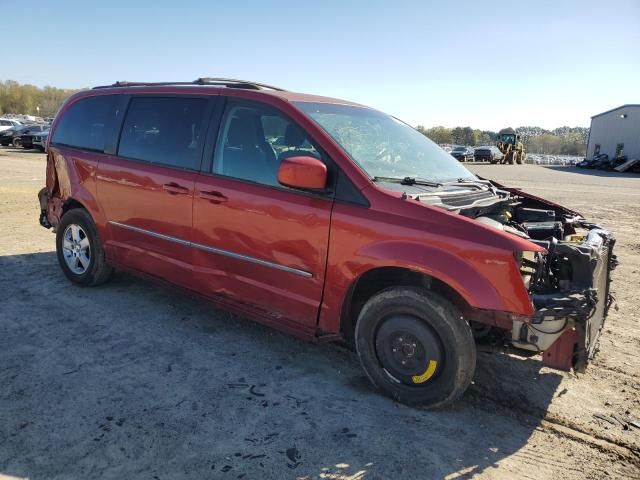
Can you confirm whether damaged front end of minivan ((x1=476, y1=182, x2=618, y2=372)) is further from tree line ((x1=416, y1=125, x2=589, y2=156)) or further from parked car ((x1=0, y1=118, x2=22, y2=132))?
tree line ((x1=416, y1=125, x2=589, y2=156))

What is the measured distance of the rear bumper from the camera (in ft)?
9.35

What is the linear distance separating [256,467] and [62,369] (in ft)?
5.67

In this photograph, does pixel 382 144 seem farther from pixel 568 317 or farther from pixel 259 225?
pixel 568 317

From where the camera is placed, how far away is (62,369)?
3.46 metres

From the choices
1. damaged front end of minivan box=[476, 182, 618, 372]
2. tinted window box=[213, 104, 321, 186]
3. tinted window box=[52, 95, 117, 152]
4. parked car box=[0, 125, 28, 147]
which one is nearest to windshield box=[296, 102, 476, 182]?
tinted window box=[213, 104, 321, 186]

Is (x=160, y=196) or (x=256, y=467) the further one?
(x=160, y=196)

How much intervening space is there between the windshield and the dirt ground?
1.50 meters

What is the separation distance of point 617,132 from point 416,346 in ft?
211

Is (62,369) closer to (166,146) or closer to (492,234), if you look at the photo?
(166,146)

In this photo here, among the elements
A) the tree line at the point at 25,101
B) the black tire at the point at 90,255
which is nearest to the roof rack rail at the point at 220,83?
the black tire at the point at 90,255

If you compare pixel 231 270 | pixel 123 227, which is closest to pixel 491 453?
pixel 231 270

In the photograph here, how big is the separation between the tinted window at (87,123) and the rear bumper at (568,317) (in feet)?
13.3

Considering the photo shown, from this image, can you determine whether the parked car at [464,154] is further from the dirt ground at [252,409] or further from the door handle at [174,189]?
the door handle at [174,189]

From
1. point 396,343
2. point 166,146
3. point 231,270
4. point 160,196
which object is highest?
point 166,146
